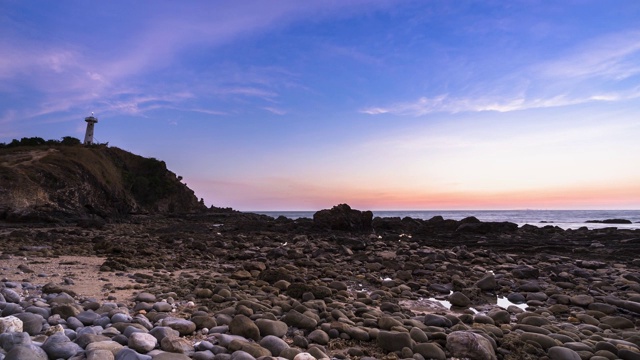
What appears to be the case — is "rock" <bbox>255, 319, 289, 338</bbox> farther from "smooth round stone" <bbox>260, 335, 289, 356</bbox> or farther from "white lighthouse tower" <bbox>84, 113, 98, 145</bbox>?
"white lighthouse tower" <bbox>84, 113, 98, 145</bbox>

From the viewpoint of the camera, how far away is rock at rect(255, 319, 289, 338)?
14.0ft

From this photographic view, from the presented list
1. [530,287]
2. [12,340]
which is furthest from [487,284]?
[12,340]

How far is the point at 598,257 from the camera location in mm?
13266

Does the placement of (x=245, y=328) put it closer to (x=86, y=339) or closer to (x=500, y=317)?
(x=86, y=339)

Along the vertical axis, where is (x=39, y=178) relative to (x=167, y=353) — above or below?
above

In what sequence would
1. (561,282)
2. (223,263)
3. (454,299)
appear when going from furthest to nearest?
(223,263) < (561,282) < (454,299)

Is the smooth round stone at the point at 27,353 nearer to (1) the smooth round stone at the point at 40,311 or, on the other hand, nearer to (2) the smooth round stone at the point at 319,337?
(1) the smooth round stone at the point at 40,311

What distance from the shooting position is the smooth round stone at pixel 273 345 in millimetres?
3745

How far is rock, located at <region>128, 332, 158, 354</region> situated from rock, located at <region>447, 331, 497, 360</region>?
2.95 m

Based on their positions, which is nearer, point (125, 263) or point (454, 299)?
point (454, 299)

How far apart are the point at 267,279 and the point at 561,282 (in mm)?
6456

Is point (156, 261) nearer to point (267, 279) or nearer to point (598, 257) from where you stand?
point (267, 279)

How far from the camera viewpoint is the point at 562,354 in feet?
13.0

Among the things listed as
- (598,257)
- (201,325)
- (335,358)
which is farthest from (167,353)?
(598,257)
